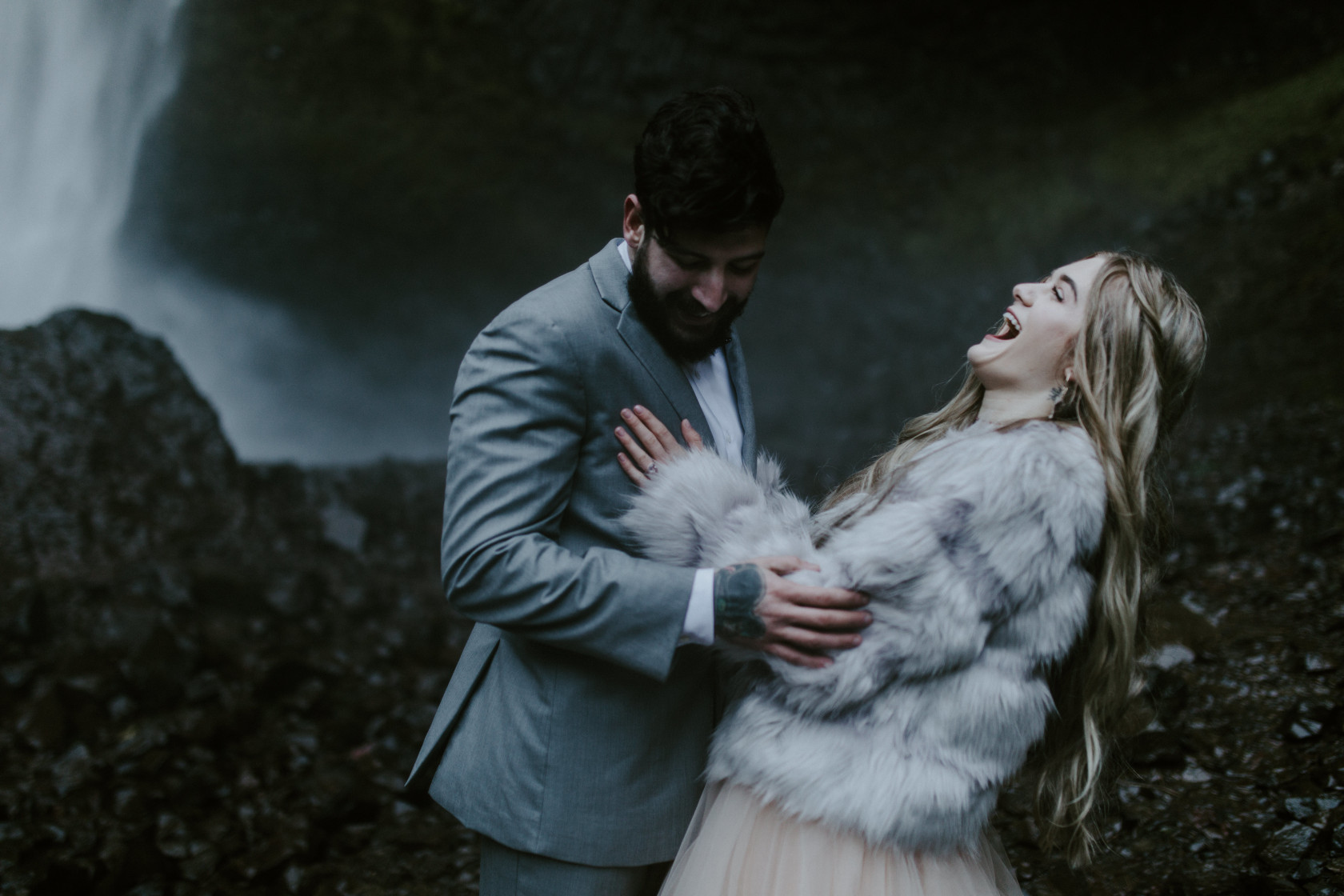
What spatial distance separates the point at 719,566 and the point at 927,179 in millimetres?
9614

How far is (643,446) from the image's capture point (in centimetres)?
163

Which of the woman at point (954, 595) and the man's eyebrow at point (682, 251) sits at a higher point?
the man's eyebrow at point (682, 251)

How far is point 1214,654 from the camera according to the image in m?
3.54

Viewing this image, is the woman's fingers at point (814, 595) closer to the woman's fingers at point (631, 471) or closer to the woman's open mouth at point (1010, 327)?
the woman's fingers at point (631, 471)

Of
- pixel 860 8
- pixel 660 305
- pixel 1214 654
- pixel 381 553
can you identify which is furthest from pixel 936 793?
pixel 860 8

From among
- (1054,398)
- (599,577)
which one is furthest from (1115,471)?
(599,577)

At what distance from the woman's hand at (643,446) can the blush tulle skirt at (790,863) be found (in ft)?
2.02

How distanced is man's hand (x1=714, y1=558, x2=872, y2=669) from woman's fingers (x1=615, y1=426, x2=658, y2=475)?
0.25 meters

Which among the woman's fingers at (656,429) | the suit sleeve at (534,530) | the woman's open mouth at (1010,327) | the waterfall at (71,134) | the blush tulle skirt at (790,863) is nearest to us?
the suit sleeve at (534,530)

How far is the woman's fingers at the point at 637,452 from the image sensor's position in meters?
1.61

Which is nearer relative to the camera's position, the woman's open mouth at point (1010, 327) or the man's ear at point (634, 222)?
the man's ear at point (634, 222)

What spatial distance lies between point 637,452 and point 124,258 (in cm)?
629

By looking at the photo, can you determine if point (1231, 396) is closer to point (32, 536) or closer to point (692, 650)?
point (692, 650)

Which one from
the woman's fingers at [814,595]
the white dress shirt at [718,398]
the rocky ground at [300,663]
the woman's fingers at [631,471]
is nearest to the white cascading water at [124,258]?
the rocky ground at [300,663]
